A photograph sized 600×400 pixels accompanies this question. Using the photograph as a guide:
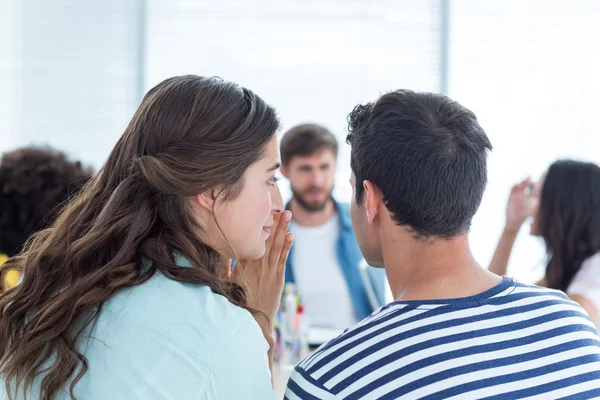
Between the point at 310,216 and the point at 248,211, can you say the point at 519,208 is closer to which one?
the point at 310,216

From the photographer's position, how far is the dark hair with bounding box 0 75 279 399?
1104mm

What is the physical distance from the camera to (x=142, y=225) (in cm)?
116

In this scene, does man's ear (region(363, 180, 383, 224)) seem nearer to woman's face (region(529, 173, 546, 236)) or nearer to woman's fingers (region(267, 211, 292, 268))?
woman's fingers (region(267, 211, 292, 268))

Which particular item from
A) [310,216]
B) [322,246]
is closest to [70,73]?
[310,216]

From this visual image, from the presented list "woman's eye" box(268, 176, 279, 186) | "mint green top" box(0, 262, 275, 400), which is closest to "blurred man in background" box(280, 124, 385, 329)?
"woman's eye" box(268, 176, 279, 186)

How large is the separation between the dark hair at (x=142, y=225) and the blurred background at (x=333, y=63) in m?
3.15

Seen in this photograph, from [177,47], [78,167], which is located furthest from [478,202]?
[177,47]

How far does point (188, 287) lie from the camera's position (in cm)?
109

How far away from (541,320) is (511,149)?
326 centimetres

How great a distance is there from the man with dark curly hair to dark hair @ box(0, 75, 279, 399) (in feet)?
3.02

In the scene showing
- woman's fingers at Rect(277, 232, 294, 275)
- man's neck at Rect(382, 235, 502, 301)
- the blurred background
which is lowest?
woman's fingers at Rect(277, 232, 294, 275)

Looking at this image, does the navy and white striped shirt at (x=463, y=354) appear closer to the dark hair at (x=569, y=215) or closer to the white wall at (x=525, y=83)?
the dark hair at (x=569, y=215)

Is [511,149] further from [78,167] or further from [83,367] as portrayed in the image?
[83,367]

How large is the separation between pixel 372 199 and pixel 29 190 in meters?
1.26
